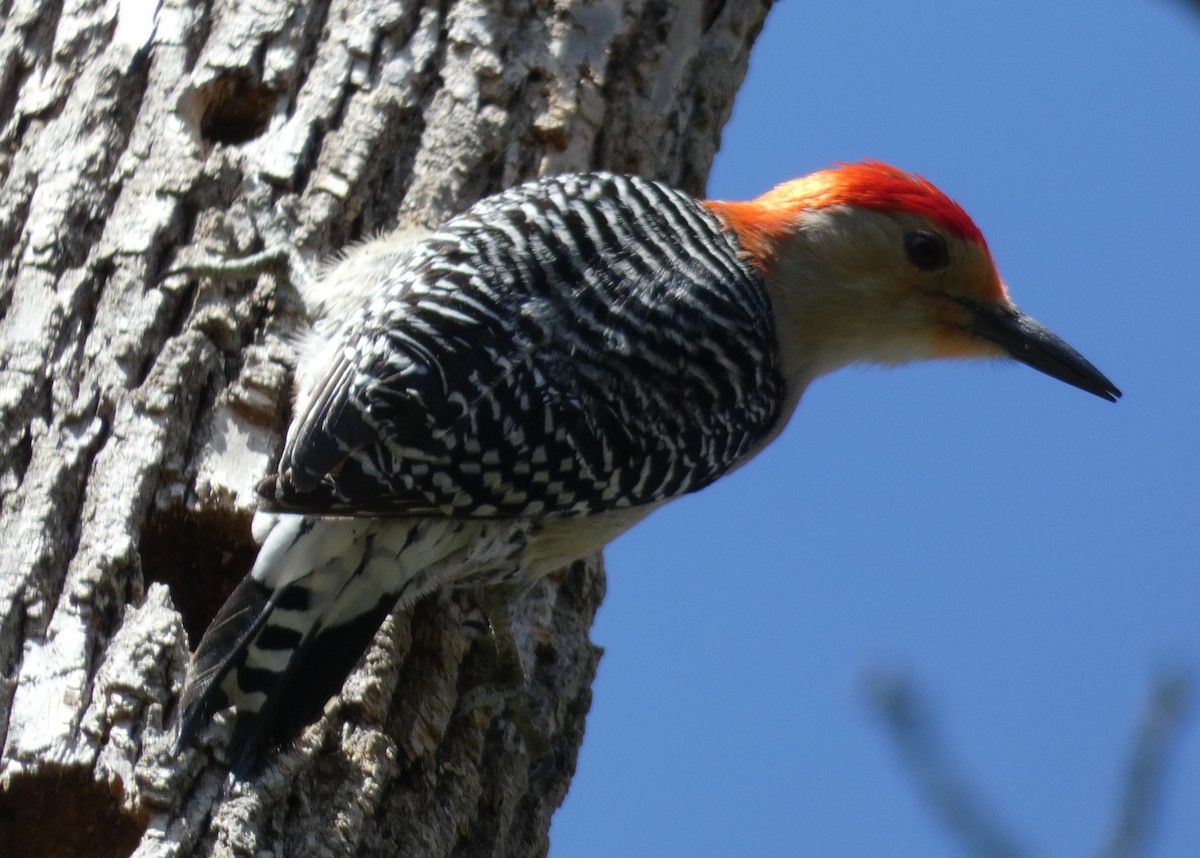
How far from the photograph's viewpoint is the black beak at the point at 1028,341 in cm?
462

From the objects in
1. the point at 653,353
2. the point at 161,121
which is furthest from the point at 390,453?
the point at 161,121

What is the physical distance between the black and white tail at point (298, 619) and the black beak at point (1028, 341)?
6.40 feet

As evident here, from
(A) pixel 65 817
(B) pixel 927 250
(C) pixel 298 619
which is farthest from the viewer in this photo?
(B) pixel 927 250

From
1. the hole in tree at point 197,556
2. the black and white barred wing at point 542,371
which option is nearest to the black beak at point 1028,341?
the black and white barred wing at point 542,371

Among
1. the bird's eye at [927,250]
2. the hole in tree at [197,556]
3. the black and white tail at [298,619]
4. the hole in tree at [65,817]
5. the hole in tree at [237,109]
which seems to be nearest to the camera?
the hole in tree at [65,817]

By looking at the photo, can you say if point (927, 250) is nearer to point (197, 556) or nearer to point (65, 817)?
point (197, 556)

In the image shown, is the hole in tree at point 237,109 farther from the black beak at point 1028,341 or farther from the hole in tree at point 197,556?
the black beak at point 1028,341

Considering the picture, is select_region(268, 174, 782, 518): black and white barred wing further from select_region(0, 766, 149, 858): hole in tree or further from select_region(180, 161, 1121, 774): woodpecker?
select_region(0, 766, 149, 858): hole in tree

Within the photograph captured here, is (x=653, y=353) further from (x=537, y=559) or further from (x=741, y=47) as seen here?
(x=741, y=47)

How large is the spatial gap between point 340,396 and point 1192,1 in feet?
6.73

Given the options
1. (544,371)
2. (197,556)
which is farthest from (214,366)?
(544,371)

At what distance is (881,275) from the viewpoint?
4637 millimetres

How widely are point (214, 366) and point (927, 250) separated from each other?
218 centimetres

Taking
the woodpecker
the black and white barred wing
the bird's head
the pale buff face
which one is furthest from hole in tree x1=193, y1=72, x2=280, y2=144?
the pale buff face
